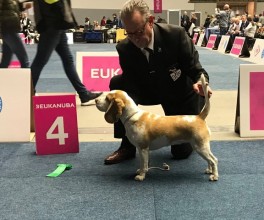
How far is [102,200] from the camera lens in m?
2.00

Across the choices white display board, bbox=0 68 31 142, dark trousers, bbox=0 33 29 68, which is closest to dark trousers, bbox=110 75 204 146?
white display board, bbox=0 68 31 142

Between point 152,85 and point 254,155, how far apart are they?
0.84 meters

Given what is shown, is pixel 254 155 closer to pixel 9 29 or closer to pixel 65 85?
pixel 9 29

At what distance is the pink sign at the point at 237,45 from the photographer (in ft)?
34.4

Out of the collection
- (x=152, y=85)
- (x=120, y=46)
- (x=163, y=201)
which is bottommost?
(x=163, y=201)

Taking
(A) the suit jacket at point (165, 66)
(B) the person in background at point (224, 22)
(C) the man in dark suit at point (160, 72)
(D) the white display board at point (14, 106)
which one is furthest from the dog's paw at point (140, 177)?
(B) the person in background at point (224, 22)

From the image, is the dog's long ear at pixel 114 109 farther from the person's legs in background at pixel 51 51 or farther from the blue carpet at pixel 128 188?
the person's legs in background at pixel 51 51

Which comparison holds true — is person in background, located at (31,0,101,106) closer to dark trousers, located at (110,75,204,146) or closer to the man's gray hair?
dark trousers, located at (110,75,204,146)

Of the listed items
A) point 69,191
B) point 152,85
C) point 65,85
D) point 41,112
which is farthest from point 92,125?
point 65,85

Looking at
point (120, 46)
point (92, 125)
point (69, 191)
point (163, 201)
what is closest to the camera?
Answer: point (163, 201)

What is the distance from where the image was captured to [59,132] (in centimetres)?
274

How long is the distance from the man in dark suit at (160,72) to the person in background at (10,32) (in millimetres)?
1682

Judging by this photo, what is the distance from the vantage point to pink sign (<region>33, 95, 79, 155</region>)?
2722 mm

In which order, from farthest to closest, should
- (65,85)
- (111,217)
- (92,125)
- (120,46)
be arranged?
(65,85)
(92,125)
(120,46)
(111,217)
